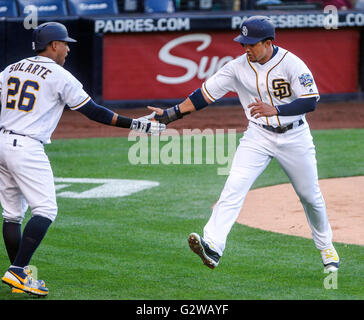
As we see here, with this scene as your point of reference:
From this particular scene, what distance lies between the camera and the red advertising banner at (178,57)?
1505 centimetres

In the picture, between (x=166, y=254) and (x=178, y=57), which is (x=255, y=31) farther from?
(x=178, y=57)

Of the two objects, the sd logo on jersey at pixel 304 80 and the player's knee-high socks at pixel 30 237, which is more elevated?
the sd logo on jersey at pixel 304 80

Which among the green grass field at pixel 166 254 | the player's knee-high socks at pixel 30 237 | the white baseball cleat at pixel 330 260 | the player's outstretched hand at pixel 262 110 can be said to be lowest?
the green grass field at pixel 166 254

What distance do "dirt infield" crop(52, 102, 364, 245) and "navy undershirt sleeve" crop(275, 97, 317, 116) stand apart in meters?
1.97

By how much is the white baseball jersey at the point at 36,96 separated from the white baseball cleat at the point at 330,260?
87.1 inches

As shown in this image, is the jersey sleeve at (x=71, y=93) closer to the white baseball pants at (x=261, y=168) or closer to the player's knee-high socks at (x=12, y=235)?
the player's knee-high socks at (x=12, y=235)

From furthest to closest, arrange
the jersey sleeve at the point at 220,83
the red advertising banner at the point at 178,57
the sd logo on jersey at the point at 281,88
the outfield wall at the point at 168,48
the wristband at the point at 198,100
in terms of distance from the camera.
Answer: the red advertising banner at the point at 178,57 → the outfield wall at the point at 168,48 → the wristband at the point at 198,100 → the jersey sleeve at the point at 220,83 → the sd logo on jersey at the point at 281,88

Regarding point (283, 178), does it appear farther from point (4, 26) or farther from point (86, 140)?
point (4, 26)

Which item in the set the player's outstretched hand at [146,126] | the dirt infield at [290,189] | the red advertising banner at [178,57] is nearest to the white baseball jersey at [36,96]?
the player's outstretched hand at [146,126]

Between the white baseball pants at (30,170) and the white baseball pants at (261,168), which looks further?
the white baseball pants at (261,168)

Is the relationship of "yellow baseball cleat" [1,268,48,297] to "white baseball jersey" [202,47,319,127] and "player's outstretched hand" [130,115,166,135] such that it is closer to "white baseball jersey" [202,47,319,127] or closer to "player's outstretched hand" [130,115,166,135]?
"player's outstretched hand" [130,115,166,135]

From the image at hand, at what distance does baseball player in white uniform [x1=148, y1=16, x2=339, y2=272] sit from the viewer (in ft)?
20.0

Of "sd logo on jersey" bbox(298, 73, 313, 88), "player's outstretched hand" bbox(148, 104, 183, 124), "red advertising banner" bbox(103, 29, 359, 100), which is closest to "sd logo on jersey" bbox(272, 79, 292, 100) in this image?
"sd logo on jersey" bbox(298, 73, 313, 88)
